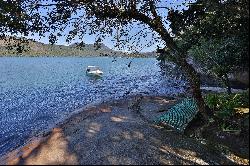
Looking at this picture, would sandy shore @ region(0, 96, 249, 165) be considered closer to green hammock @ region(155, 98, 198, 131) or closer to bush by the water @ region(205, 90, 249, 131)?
green hammock @ region(155, 98, 198, 131)

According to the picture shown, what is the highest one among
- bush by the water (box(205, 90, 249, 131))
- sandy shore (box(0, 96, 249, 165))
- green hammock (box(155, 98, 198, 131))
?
bush by the water (box(205, 90, 249, 131))

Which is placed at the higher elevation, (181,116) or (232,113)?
(232,113)

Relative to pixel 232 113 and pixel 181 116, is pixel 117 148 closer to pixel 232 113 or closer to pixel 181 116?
pixel 181 116

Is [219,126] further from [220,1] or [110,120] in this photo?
[110,120]

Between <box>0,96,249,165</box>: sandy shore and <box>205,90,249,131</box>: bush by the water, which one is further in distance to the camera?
<box>205,90,249,131</box>: bush by the water

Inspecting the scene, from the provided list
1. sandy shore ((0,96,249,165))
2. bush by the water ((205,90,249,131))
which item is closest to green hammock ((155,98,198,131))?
sandy shore ((0,96,249,165))

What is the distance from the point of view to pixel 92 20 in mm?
17219


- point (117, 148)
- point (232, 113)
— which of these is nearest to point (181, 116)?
point (232, 113)

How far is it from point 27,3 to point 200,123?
13.1 meters

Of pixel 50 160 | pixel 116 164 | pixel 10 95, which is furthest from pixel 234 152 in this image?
pixel 10 95

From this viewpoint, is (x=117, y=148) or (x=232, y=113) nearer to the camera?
(x=117, y=148)

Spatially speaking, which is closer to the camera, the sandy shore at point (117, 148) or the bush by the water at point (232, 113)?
the sandy shore at point (117, 148)

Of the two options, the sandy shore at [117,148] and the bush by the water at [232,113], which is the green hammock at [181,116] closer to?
the sandy shore at [117,148]

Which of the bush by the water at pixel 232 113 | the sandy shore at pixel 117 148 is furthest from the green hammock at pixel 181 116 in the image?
the bush by the water at pixel 232 113
